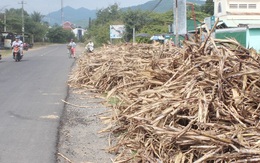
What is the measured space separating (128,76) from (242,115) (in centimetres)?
541

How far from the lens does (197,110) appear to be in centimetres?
527

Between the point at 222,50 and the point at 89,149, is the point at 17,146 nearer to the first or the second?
the point at 89,149

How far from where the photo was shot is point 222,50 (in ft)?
21.1

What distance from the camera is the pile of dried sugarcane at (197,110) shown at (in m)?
4.55

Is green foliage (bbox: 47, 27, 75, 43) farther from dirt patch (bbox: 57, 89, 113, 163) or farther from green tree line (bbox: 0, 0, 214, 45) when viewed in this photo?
dirt patch (bbox: 57, 89, 113, 163)

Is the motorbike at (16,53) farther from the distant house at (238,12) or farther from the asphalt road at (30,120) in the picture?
the distant house at (238,12)

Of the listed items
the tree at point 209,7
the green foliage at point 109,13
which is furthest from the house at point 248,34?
the green foliage at point 109,13

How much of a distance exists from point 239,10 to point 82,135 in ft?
139

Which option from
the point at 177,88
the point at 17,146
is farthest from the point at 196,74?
the point at 17,146

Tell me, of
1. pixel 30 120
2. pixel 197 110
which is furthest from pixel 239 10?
pixel 197 110

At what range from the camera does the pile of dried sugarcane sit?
4.55 metres

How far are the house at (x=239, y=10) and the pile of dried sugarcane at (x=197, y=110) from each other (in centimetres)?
3527

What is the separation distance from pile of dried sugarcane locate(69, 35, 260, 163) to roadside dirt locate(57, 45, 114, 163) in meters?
0.27

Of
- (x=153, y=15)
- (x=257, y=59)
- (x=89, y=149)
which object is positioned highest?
(x=153, y=15)
